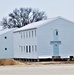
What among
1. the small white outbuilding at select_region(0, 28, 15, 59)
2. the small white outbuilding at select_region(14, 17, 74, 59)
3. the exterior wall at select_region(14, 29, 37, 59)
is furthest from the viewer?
the small white outbuilding at select_region(0, 28, 15, 59)

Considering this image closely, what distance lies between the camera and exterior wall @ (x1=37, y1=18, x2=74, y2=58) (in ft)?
232

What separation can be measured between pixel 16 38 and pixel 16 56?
12.0 ft

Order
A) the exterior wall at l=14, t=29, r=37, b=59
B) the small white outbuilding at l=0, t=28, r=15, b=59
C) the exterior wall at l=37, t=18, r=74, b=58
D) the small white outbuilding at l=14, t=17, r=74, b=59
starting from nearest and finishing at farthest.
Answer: the exterior wall at l=37, t=18, r=74, b=58
the small white outbuilding at l=14, t=17, r=74, b=59
the exterior wall at l=14, t=29, r=37, b=59
the small white outbuilding at l=0, t=28, r=15, b=59

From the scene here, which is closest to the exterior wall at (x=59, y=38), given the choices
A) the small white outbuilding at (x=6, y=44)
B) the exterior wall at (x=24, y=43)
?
the exterior wall at (x=24, y=43)

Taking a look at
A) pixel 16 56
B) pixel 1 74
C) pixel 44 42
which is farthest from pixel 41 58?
pixel 1 74

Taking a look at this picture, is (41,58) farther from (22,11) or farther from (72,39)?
(22,11)

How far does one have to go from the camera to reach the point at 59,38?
Result: 72.3m

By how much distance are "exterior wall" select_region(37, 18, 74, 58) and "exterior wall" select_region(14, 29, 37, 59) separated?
1499 millimetres

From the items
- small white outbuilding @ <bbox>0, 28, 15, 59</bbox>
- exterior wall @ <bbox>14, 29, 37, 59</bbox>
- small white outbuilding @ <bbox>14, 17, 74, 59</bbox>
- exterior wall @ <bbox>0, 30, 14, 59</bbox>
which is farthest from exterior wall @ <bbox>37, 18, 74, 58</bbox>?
exterior wall @ <bbox>0, 30, 14, 59</bbox>

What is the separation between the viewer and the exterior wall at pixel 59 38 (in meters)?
70.8

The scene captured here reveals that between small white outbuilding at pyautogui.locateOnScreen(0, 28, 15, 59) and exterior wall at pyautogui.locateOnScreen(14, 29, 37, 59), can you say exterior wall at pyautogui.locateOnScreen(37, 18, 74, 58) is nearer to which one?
exterior wall at pyautogui.locateOnScreen(14, 29, 37, 59)

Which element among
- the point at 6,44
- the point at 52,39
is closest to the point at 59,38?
the point at 52,39

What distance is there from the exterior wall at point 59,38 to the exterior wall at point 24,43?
1499 millimetres

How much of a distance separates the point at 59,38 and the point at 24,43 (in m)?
9.11
